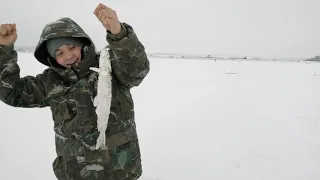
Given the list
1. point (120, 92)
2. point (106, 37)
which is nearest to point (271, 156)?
point (120, 92)

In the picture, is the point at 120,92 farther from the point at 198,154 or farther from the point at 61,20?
the point at 198,154

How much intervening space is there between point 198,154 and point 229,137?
3.62 ft

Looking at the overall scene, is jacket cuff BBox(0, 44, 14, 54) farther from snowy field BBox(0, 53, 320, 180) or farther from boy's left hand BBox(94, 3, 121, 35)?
snowy field BBox(0, 53, 320, 180)

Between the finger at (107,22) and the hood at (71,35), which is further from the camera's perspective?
the hood at (71,35)

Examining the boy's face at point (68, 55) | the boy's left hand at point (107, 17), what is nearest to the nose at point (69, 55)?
the boy's face at point (68, 55)

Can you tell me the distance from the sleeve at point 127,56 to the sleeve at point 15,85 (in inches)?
20.7

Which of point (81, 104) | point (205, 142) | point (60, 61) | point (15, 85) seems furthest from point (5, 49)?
point (205, 142)

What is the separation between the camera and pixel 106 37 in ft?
4.83

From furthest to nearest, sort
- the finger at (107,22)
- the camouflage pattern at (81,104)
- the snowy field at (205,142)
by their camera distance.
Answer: the snowy field at (205,142), the camouflage pattern at (81,104), the finger at (107,22)

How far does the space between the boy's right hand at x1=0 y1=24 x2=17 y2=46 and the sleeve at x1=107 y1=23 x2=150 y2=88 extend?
24.2 inches

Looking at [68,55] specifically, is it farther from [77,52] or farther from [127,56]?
[127,56]

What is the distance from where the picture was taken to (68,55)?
162 cm

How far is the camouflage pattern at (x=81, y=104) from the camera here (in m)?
1.60

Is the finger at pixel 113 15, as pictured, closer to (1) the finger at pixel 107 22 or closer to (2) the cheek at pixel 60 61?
(1) the finger at pixel 107 22
